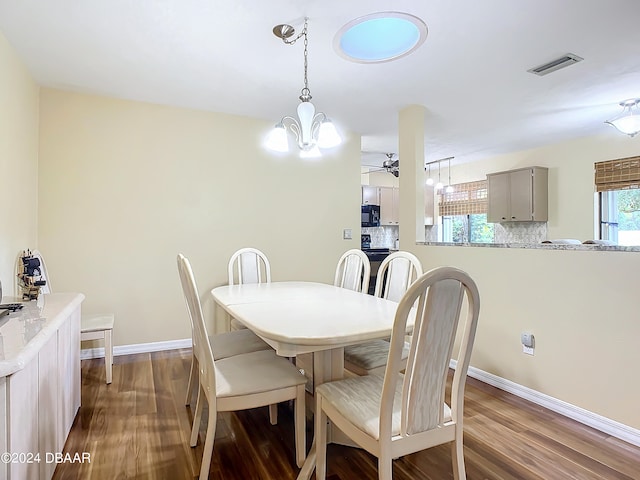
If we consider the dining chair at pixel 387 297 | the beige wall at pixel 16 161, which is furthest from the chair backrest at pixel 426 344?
the beige wall at pixel 16 161

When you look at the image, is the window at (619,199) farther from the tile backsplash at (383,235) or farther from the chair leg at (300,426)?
the chair leg at (300,426)

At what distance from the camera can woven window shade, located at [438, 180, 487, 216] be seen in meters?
6.07

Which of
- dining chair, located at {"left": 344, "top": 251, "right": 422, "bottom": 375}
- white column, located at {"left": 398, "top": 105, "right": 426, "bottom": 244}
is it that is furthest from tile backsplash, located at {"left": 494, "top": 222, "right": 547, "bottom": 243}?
dining chair, located at {"left": 344, "top": 251, "right": 422, "bottom": 375}

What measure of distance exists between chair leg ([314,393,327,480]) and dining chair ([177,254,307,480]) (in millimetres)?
160

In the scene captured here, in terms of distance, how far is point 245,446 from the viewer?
1915mm

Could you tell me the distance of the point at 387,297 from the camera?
258 centimetres

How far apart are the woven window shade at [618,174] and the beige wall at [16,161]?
589 cm

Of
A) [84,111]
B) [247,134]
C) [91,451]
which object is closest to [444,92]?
[247,134]

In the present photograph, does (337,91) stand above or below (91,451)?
above

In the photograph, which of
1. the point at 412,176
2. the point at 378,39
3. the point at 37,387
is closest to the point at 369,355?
the point at 37,387

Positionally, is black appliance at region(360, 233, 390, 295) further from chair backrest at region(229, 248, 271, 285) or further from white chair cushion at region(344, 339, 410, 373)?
white chair cushion at region(344, 339, 410, 373)

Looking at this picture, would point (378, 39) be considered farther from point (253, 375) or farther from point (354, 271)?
point (253, 375)

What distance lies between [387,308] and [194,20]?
6.42ft

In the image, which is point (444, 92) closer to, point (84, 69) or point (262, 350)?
point (262, 350)
